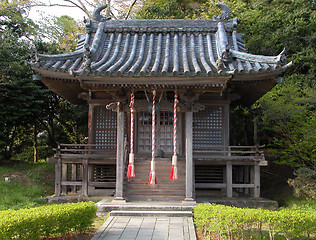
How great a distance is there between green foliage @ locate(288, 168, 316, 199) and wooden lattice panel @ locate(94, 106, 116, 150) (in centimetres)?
809

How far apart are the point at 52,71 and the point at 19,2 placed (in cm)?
1964

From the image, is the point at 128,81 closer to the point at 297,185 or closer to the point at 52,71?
the point at 52,71

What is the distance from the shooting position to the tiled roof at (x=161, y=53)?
10609mm

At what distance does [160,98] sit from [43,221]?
6106 millimetres

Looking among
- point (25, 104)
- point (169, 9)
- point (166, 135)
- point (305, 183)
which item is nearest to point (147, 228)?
point (166, 135)

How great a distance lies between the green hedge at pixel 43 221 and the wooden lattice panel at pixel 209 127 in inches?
284

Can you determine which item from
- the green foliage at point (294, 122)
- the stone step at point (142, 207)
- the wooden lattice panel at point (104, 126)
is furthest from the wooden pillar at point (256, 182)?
the wooden lattice panel at point (104, 126)

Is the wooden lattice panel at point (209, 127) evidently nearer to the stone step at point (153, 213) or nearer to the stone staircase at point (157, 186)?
the stone staircase at point (157, 186)

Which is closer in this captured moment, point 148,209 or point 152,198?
point 148,209

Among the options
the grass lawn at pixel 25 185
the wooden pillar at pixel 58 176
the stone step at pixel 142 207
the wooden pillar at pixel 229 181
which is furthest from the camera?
the wooden pillar at pixel 58 176

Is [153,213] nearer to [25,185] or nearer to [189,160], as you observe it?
[189,160]

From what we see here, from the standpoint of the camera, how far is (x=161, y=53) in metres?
13.0

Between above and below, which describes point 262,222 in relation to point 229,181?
below

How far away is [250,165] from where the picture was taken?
1393 centimetres
